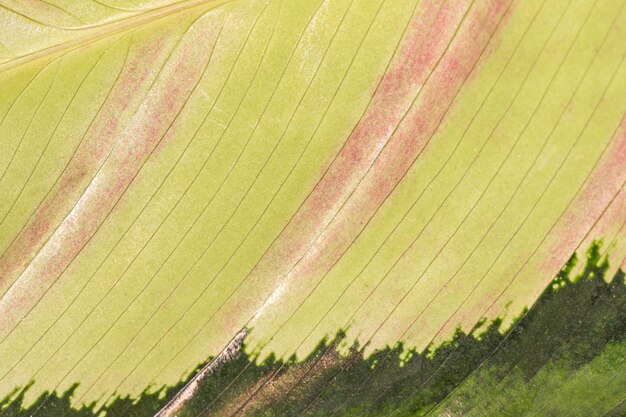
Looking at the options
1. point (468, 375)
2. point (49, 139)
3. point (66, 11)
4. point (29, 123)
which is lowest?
point (468, 375)

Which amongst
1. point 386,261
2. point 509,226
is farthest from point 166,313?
point 509,226

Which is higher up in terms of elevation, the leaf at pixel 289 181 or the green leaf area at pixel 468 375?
the leaf at pixel 289 181

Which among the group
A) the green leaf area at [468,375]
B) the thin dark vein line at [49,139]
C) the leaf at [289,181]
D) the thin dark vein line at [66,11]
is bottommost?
the green leaf area at [468,375]

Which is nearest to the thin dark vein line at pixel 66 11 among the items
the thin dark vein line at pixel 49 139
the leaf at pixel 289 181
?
the leaf at pixel 289 181

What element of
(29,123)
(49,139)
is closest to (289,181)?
(49,139)

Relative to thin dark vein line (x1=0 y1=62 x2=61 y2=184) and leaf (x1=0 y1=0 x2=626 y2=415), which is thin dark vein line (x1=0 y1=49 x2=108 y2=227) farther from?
thin dark vein line (x1=0 y1=62 x2=61 y2=184)

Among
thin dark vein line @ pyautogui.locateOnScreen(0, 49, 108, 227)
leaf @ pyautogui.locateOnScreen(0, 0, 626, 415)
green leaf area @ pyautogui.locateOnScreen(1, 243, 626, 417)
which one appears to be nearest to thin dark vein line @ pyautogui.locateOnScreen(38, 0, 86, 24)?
leaf @ pyautogui.locateOnScreen(0, 0, 626, 415)

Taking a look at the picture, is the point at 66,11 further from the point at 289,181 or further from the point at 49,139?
the point at 289,181

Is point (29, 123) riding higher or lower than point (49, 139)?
higher

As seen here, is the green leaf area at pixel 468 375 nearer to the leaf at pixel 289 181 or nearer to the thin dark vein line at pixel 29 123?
the leaf at pixel 289 181
